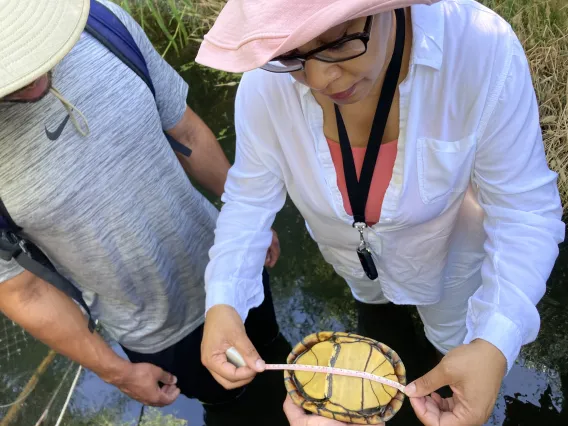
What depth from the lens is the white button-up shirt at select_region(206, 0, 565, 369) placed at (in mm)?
1045

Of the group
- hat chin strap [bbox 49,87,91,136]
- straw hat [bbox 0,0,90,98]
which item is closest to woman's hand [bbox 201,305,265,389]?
hat chin strap [bbox 49,87,91,136]

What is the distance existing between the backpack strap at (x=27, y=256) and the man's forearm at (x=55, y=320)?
35 millimetres

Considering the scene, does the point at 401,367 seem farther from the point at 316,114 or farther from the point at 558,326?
the point at 558,326

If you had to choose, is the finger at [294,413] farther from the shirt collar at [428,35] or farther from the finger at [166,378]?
the shirt collar at [428,35]

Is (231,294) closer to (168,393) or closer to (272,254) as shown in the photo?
(272,254)

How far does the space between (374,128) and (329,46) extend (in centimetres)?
31

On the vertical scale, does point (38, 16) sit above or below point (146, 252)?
above

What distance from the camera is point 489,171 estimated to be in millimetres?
1129

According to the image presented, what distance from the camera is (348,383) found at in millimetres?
1211

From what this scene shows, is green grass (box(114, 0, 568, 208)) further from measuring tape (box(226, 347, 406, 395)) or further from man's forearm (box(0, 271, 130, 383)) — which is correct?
man's forearm (box(0, 271, 130, 383))

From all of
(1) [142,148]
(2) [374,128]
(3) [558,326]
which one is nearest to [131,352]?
(1) [142,148]

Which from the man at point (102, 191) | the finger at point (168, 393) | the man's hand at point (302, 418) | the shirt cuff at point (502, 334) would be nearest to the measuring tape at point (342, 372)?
the man's hand at point (302, 418)

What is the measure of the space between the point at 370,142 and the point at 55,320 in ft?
3.29

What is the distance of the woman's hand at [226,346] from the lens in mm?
1233
